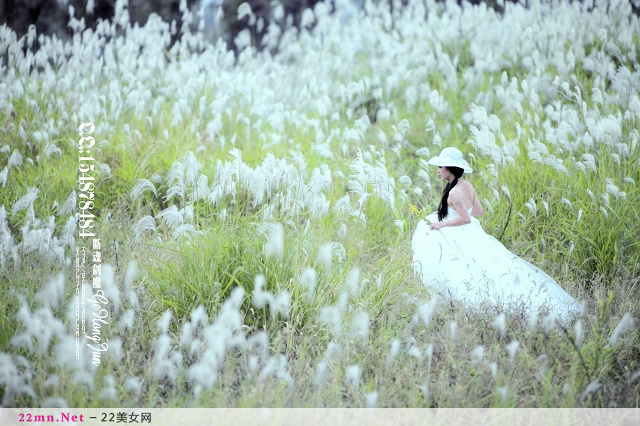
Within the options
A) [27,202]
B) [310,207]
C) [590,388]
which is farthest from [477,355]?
[27,202]

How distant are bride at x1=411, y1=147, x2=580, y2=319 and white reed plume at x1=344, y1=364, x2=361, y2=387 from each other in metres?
0.92

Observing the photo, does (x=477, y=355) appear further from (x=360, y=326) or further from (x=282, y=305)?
(x=282, y=305)

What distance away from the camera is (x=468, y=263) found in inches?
132

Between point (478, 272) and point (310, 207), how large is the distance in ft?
3.39

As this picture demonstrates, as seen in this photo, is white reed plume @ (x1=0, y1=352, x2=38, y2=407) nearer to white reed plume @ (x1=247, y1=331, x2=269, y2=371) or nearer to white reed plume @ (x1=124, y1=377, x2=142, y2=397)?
white reed plume @ (x1=124, y1=377, x2=142, y2=397)

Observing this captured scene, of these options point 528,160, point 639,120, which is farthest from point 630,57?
point 528,160

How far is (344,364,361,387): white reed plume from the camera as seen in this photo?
7.38 ft

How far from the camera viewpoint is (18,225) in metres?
3.77

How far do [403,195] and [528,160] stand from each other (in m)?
0.91

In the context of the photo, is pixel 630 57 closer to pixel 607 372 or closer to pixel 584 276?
pixel 584 276

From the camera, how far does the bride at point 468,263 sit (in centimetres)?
320

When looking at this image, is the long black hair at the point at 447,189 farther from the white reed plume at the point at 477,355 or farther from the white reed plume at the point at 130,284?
the white reed plume at the point at 130,284

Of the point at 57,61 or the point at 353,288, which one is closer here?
the point at 353,288

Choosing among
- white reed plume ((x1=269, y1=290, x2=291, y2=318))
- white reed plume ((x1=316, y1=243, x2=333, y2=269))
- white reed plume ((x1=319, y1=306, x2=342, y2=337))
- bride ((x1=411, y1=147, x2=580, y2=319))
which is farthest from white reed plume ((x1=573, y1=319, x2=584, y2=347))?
white reed plume ((x1=269, y1=290, x2=291, y2=318))
